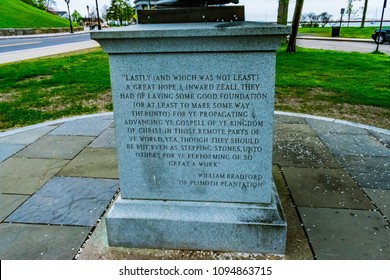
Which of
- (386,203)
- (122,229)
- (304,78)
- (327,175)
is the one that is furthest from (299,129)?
(304,78)

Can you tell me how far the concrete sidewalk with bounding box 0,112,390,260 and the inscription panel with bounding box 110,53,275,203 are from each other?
1.98ft

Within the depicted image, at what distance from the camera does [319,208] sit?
12.3 feet

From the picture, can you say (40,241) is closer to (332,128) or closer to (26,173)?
(26,173)

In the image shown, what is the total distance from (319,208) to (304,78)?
27.7ft

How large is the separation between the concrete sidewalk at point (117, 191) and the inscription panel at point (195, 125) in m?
0.60

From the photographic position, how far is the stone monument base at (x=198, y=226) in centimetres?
302

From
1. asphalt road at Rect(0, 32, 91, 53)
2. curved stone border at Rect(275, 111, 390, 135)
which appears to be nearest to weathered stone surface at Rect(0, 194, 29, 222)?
curved stone border at Rect(275, 111, 390, 135)

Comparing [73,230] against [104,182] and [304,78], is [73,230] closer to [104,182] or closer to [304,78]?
[104,182]

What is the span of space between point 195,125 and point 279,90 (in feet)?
23.6

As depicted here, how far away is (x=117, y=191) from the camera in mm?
4141

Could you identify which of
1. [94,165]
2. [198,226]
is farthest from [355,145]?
[94,165]

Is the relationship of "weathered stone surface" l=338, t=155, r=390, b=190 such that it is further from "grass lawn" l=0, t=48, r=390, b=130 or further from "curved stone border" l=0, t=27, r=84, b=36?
"curved stone border" l=0, t=27, r=84, b=36

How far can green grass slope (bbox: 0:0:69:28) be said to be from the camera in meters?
45.7

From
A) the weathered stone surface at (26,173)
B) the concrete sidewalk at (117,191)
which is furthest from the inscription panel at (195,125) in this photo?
the weathered stone surface at (26,173)
